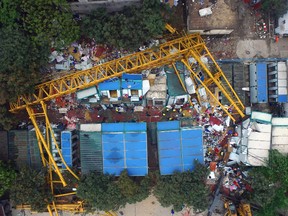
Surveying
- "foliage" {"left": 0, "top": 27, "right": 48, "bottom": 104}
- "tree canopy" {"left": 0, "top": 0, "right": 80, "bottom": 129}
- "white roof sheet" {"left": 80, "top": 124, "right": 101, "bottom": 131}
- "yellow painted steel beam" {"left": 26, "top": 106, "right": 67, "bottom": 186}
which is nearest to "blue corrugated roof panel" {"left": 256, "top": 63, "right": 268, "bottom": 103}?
"white roof sheet" {"left": 80, "top": 124, "right": 101, "bottom": 131}

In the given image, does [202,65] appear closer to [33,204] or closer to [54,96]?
[54,96]

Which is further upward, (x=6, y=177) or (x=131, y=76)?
(x=131, y=76)

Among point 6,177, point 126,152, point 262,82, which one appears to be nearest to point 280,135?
point 262,82

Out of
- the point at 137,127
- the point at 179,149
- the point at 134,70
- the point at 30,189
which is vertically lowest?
the point at 30,189

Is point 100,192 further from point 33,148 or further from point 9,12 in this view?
point 9,12

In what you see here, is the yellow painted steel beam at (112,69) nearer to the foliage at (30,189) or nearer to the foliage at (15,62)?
the foliage at (15,62)

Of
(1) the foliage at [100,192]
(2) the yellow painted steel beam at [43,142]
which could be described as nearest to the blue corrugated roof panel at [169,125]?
(1) the foliage at [100,192]
